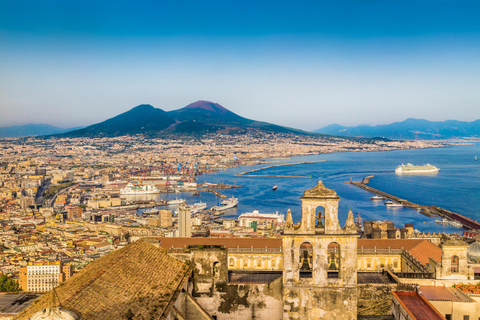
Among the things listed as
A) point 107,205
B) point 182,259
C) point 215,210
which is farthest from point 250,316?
point 107,205

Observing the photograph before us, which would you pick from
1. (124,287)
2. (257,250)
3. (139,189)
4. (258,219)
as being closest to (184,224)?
(258,219)

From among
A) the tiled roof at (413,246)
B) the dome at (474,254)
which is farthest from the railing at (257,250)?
the dome at (474,254)

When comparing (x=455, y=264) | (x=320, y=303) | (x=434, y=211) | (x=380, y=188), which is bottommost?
(x=380, y=188)

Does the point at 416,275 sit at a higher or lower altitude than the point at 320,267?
lower

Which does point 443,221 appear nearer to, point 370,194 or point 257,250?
point 370,194

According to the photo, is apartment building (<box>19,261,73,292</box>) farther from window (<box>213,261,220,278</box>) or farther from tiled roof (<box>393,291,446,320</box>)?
tiled roof (<box>393,291,446,320</box>)

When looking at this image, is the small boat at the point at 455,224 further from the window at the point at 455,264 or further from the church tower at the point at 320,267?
the church tower at the point at 320,267

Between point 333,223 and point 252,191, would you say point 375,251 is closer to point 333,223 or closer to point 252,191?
point 333,223
